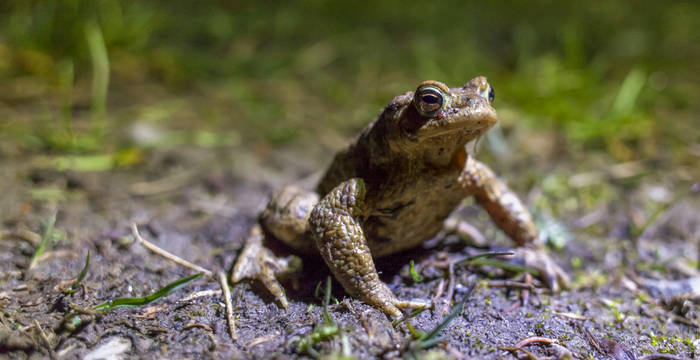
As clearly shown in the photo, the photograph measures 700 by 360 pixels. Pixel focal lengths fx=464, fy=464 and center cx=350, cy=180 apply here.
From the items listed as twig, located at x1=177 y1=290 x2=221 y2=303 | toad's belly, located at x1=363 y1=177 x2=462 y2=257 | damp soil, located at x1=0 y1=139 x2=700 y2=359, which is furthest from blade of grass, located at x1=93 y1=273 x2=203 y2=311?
toad's belly, located at x1=363 y1=177 x2=462 y2=257

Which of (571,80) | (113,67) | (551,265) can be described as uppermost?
(571,80)

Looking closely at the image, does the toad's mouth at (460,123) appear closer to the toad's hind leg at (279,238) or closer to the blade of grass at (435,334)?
the blade of grass at (435,334)

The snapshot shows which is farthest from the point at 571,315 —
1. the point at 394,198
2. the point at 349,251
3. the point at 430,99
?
the point at 430,99

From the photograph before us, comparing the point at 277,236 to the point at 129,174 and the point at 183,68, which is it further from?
the point at 183,68

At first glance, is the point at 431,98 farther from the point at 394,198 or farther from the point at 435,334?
the point at 435,334

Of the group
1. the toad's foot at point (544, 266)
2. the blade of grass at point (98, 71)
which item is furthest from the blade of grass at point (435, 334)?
the blade of grass at point (98, 71)

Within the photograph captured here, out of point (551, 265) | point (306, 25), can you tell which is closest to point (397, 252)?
point (551, 265)
